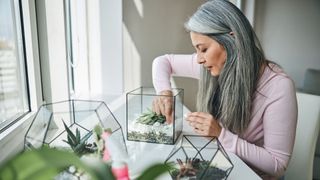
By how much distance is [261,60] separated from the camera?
1.08 meters

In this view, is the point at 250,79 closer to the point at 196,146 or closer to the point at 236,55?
the point at 236,55

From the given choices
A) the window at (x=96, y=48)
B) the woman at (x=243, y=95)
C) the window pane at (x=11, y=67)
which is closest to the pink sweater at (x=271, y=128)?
the woman at (x=243, y=95)

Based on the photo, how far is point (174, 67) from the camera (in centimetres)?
162

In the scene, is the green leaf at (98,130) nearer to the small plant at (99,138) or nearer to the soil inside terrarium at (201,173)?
the small plant at (99,138)

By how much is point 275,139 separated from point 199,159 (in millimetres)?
286

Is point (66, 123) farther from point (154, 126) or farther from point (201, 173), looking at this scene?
point (201, 173)

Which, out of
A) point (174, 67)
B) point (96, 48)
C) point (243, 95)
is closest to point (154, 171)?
point (243, 95)

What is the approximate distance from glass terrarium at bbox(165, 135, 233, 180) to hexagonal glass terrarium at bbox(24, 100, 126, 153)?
0.17 meters

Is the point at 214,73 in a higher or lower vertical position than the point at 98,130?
higher

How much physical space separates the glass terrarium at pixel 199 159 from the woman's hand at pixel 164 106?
0.09 m

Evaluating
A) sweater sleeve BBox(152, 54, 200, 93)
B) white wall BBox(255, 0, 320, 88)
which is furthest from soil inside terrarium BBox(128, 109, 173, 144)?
white wall BBox(255, 0, 320, 88)

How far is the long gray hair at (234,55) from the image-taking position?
3.35ft

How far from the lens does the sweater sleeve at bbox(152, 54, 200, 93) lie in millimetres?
1536

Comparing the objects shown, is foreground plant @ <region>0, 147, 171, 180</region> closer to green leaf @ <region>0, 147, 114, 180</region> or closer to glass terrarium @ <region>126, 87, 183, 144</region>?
green leaf @ <region>0, 147, 114, 180</region>
